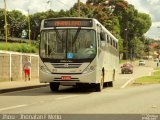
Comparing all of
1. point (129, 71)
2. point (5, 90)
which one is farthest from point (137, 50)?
point (5, 90)

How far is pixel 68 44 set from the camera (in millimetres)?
23828

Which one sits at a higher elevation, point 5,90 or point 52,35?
point 52,35

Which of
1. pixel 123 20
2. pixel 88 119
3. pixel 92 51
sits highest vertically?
pixel 123 20

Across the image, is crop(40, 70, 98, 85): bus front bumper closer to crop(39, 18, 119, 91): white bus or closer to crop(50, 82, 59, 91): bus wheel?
crop(39, 18, 119, 91): white bus

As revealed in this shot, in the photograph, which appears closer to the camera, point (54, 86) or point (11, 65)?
point (54, 86)

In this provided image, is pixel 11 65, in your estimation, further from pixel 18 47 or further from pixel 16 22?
pixel 16 22

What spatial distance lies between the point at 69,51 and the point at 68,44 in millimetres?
331

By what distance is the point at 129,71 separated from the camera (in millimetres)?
75750

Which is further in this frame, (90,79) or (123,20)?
(123,20)

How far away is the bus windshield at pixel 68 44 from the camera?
78.0 ft

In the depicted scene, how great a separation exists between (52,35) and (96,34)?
6.69 ft

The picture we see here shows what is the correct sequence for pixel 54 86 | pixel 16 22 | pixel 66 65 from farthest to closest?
1. pixel 16 22
2. pixel 54 86
3. pixel 66 65

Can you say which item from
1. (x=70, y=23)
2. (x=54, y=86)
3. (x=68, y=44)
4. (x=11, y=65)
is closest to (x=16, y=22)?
(x=11, y=65)

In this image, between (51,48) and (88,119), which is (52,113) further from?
(51,48)
